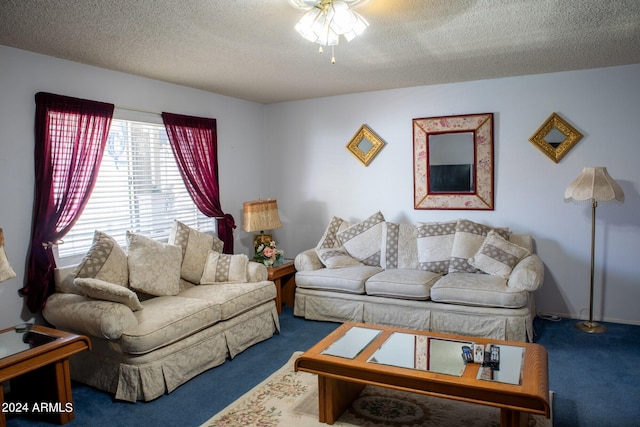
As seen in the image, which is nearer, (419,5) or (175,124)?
(419,5)

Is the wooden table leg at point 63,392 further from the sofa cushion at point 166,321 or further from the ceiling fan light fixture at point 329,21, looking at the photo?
the ceiling fan light fixture at point 329,21

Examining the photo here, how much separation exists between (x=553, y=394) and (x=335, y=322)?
2.07 metres

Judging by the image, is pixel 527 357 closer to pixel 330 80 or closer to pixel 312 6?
pixel 312 6

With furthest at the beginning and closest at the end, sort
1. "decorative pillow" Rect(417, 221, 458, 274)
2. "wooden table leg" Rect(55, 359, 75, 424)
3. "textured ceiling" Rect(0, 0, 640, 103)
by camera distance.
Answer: "decorative pillow" Rect(417, 221, 458, 274)
"wooden table leg" Rect(55, 359, 75, 424)
"textured ceiling" Rect(0, 0, 640, 103)

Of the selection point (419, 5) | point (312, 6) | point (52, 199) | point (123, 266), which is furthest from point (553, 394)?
point (52, 199)

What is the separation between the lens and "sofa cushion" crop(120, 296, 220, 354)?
3043 millimetres

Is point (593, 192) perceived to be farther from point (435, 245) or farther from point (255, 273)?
point (255, 273)

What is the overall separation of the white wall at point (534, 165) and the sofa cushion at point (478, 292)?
93 cm

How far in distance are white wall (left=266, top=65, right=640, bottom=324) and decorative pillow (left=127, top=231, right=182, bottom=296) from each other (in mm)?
2236

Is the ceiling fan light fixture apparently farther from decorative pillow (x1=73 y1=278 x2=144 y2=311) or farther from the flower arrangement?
the flower arrangement

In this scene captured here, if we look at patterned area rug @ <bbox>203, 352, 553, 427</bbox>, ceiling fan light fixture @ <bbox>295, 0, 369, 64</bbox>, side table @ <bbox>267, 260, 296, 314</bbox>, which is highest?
ceiling fan light fixture @ <bbox>295, 0, 369, 64</bbox>

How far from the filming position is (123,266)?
3.64 meters

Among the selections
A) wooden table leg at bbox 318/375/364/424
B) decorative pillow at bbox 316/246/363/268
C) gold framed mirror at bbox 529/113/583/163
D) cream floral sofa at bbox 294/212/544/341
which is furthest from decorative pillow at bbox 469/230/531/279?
wooden table leg at bbox 318/375/364/424

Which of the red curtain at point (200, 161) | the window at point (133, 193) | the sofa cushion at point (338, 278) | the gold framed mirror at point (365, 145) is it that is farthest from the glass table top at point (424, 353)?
the gold framed mirror at point (365, 145)
